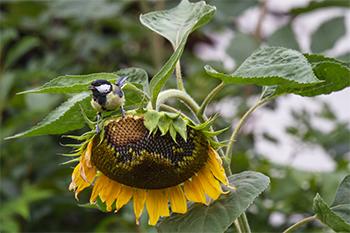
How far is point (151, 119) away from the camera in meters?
0.70

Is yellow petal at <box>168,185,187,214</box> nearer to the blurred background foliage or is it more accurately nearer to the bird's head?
the bird's head

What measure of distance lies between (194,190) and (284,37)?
0.88m

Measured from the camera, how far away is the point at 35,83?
65.0 inches

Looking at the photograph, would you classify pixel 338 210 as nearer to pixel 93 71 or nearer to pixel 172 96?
pixel 172 96

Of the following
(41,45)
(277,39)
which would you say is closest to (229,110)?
(277,39)

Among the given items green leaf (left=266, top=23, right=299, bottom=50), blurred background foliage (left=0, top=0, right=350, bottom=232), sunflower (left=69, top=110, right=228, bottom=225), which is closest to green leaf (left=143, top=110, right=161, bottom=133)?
sunflower (left=69, top=110, right=228, bottom=225)

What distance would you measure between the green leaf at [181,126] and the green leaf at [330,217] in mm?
130

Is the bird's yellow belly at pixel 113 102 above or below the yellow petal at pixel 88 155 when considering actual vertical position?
above

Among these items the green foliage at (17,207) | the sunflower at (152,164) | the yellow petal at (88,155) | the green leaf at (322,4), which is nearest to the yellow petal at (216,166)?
the sunflower at (152,164)

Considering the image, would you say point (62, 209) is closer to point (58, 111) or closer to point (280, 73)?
point (58, 111)

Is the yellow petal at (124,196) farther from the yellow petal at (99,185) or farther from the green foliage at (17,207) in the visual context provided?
the green foliage at (17,207)

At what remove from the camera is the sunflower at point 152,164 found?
2.33 ft

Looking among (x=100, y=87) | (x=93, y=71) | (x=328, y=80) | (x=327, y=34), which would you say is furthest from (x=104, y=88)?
(x=327, y=34)

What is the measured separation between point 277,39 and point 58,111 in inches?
34.4
